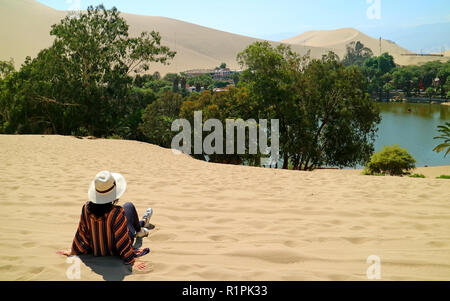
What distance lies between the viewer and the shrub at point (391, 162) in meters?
20.6

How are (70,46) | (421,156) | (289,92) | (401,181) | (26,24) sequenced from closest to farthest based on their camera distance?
(401,181) < (289,92) < (70,46) < (421,156) < (26,24)

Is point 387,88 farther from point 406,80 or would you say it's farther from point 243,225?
point 243,225

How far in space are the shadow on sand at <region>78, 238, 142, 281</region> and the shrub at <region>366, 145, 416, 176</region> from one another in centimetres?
1914

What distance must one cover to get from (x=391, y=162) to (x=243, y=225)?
18.0 metres

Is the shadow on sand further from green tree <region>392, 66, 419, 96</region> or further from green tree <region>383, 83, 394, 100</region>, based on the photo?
green tree <region>392, 66, 419, 96</region>

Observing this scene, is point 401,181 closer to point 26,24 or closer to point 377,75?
point 377,75

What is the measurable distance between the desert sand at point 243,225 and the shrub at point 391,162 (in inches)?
Result: 482

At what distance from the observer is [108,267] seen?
138 inches

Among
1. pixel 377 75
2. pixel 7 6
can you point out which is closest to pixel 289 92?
pixel 377 75

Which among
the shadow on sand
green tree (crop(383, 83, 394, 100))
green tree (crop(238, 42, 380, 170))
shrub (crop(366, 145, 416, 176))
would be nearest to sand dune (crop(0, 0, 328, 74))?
green tree (crop(383, 83, 394, 100))

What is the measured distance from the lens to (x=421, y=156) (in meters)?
34.3

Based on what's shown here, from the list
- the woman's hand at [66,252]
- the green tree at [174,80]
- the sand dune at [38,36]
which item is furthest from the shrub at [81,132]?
the sand dune at [38,36]

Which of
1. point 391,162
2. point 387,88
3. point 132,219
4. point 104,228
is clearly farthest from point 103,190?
point 387,88

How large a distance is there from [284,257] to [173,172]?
6.31 m
